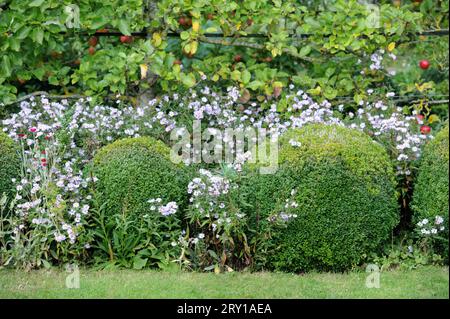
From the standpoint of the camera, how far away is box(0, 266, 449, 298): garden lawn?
14.0ft

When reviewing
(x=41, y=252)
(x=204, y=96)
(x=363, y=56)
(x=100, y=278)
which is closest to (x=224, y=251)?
(x=100, y=278)

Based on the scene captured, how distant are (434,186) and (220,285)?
1567 millimetres

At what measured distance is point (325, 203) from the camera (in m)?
4.65

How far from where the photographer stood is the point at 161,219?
4875 millimetres

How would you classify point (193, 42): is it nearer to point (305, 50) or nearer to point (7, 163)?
point (305, 50)

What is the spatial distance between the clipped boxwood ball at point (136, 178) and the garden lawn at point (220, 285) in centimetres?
45

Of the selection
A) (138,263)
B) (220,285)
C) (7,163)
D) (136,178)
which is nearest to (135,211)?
(136,178)

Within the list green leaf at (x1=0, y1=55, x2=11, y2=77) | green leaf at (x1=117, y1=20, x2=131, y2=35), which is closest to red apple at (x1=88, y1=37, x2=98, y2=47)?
green leaf at (x1=117, y1=20, x2=131, y2=35)

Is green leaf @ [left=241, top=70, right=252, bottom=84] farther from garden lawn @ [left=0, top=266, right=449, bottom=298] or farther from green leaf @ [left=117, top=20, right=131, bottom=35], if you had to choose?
garden lawn @ [left=0, top=266, right=449, bottom=298]

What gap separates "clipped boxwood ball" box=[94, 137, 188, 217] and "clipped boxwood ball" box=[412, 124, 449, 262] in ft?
5.16

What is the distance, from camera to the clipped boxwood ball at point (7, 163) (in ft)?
16.2

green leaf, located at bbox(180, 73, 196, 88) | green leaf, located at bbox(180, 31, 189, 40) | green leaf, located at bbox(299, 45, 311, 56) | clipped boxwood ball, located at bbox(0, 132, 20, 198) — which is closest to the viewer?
clipped boxwood ball, located at bbox(0, 132, 20, 198)

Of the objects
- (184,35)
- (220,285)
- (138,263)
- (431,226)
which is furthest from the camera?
(184,35)

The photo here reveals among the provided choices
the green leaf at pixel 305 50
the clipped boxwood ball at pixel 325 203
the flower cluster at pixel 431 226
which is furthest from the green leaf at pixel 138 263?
Result: the green leaf at pixel 305 50
